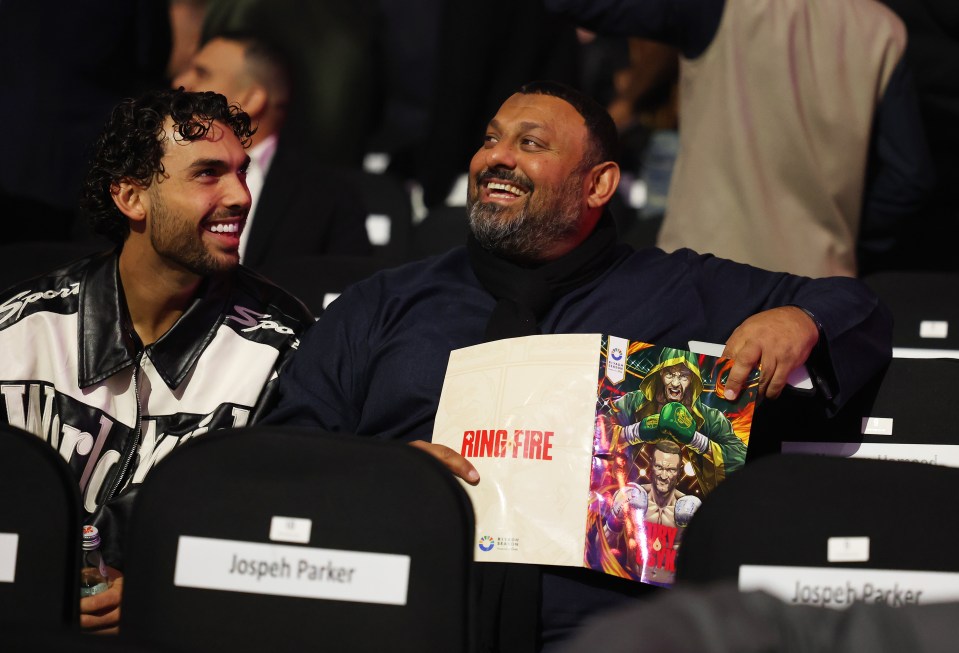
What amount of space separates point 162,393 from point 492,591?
923mm

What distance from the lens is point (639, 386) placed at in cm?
242

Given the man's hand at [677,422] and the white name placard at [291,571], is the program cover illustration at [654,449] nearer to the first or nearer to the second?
the man's hand at [677,422]

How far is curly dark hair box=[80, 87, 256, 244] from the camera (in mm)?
3004

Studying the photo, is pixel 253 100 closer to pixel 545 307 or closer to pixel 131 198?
pixel 131 198

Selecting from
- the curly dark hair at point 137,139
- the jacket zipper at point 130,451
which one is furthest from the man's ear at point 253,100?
the jacket zipper at point 130,451

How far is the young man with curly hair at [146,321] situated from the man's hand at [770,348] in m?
1.07

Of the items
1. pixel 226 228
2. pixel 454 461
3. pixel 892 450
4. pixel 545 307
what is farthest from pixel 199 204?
pixel 892 450

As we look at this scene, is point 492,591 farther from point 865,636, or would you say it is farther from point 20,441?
point 865,636

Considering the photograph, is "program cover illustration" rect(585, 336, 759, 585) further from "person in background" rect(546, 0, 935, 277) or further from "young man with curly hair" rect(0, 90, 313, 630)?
"person in background" rect(546, 0, 935, 277)

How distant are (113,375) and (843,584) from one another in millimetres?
1616

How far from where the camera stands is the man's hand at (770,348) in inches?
96.4

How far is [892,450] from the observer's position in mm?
2607

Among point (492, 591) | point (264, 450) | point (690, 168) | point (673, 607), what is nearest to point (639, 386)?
point (492, 591)

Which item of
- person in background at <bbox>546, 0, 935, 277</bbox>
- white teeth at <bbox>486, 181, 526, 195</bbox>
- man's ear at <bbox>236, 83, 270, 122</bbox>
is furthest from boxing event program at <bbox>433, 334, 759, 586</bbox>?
man's ear at <bbox>236, 83, 270, 122</bbox>
